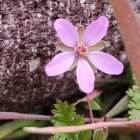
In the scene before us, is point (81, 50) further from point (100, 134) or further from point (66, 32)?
point (100, 134)

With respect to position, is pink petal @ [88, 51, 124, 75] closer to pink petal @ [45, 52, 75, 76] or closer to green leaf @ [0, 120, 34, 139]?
pink petal @ [45, 52, 75, 76]

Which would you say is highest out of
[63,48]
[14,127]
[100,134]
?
[63,48]

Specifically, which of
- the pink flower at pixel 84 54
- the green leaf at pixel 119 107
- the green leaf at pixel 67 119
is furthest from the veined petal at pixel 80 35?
the green leaf at pixel 119 107

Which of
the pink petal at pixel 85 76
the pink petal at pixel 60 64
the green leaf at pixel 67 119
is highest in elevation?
the pink petal at pixel 60 64

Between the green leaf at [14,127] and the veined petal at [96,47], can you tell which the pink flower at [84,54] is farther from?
the green leaf at [14,127]

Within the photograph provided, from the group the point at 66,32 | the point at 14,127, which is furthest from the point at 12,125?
the point at 66,32

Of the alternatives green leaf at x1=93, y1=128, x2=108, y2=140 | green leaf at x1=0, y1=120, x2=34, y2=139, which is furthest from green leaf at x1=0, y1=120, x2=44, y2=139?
green leaf at x1=93, y1=128, x2=108, y2=140
